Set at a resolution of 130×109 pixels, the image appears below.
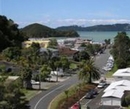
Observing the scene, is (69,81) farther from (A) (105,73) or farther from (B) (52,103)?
(B) (52,103)

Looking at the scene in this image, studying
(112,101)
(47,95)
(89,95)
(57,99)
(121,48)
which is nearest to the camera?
(112,101)

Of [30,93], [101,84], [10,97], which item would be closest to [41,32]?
[101,84]

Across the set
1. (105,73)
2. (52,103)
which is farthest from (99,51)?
(52,103)

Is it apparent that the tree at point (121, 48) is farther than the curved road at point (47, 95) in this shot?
Yes

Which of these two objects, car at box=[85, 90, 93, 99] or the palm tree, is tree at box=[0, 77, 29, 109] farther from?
the palm tree

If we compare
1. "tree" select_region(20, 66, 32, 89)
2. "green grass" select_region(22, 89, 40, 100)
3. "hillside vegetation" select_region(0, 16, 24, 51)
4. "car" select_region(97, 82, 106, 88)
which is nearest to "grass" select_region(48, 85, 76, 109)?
"green grass" select_region(22, 89, 40, 100)

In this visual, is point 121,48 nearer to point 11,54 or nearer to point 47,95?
point 11,54

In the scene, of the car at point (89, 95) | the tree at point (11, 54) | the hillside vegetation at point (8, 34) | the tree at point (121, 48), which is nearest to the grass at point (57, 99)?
the car at point (89, 95)

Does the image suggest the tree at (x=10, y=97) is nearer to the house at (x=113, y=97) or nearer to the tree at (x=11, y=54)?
the house at (x=113, y=97)

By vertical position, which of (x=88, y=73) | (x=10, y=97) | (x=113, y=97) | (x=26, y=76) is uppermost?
(x=10, y=97)

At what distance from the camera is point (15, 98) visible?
49.3ft

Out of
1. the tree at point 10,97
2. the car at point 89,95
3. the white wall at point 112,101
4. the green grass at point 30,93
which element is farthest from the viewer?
the green grass at point 30,93

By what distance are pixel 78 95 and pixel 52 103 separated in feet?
8.94

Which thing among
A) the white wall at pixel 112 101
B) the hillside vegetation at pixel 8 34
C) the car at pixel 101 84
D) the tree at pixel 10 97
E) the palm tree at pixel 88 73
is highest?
the hillside vegetation at pixel 8 34
